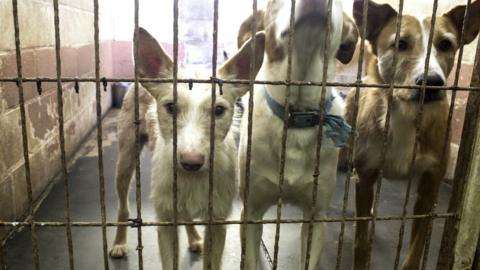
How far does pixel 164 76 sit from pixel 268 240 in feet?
5.09

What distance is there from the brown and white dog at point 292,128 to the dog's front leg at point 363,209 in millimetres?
374

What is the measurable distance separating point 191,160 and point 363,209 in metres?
1.24

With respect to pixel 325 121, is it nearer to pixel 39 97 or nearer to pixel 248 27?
pixel 248 27

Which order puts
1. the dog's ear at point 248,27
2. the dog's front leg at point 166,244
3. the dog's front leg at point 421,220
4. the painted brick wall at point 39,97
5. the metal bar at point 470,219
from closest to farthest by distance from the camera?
1. the metal bar at point 470,219
2. the dog's front leg at point 166,244
3. the dog's ear at point 248,27
4. the dog's front leg at point 421,220
5. the painted brick wall at point 39,97

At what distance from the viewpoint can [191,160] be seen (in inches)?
69.3

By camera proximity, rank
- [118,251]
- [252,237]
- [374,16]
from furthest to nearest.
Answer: [118,251], [374,16], [252,237]

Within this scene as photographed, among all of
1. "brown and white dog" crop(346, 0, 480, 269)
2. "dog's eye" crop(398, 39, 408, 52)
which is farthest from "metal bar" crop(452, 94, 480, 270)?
"dog's eye" crop(398, 39, 408, 52)

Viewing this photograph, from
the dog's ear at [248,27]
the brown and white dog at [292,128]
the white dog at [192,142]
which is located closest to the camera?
the white dog at [192,142]

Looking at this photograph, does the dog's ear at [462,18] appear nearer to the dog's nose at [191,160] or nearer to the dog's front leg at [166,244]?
the dog's nose at [191,160]

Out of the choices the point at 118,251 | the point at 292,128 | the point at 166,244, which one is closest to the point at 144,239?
the point at 118,251

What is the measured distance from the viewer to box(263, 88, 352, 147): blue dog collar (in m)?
1.96

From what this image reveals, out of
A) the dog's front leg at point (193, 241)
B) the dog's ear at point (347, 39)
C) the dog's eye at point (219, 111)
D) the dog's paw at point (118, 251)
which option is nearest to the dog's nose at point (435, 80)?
the dog's ear at point (347, 39)

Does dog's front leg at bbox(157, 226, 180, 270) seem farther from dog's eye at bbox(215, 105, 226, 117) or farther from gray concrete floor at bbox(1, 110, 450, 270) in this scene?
dog's eye at bbox(215, 105, 226, 117)

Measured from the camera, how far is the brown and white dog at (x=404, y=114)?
2219 millimetres
